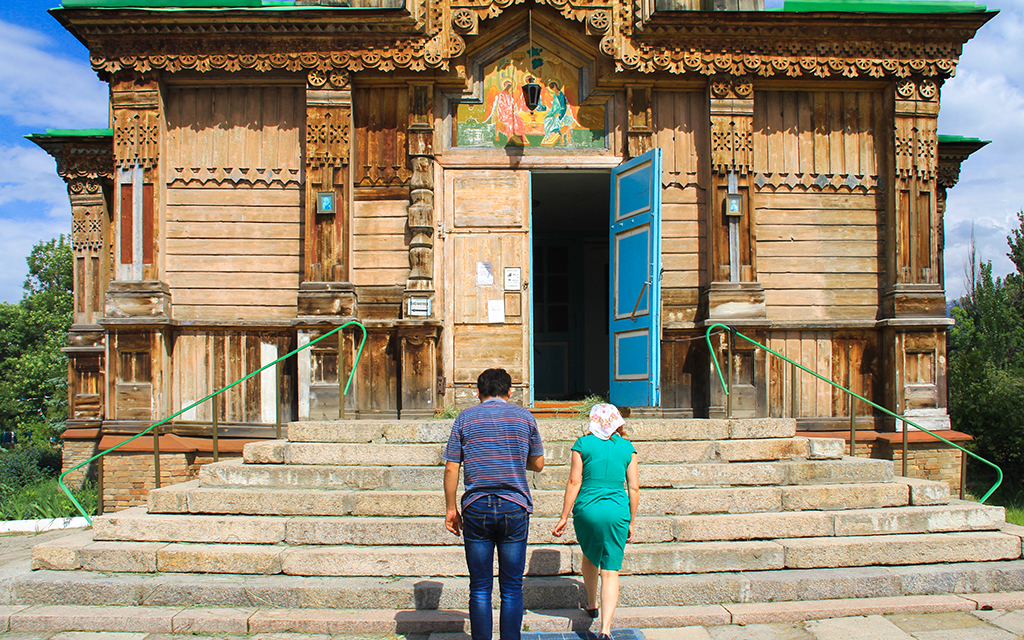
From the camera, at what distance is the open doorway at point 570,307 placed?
13750 millimetres

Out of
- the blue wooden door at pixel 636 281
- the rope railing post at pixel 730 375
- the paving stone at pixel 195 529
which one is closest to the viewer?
the paving stone at pixel 195 529

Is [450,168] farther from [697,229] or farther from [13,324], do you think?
[13,324]

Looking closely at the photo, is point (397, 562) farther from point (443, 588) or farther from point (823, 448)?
point (823, 448)

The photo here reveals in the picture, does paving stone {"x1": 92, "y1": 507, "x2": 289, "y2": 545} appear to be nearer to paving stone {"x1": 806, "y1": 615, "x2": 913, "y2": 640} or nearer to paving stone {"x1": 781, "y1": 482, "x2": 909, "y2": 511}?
paving stone {"x1": 806, "y1": 615, "x2": 913, "y2": 640}

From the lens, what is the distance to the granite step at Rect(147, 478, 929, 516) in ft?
19.7

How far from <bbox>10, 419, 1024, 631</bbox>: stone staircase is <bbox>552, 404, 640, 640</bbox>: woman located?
73 cm

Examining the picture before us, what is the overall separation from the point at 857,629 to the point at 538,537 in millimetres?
2293

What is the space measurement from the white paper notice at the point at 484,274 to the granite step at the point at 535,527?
401 cm

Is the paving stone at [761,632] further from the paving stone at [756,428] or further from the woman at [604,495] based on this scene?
the paving stone at [756,428]

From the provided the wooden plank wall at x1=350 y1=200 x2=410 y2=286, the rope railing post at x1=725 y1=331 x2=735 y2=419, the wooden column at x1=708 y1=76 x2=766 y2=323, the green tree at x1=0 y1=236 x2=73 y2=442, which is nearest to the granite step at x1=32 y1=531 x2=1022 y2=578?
the rope railing post at x1=725 y1=331 x2=735 y2=419

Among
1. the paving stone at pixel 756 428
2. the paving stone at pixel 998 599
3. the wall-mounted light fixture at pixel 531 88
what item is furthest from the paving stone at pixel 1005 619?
the wall-mounted light fixture at pixel 531 88

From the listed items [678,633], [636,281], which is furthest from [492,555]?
[636,281]

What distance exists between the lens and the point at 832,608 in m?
5.00

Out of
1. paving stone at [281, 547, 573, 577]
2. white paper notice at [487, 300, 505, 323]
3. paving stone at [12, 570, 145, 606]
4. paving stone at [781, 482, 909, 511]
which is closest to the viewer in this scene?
paving stone at [12, 570, 145, 606]
